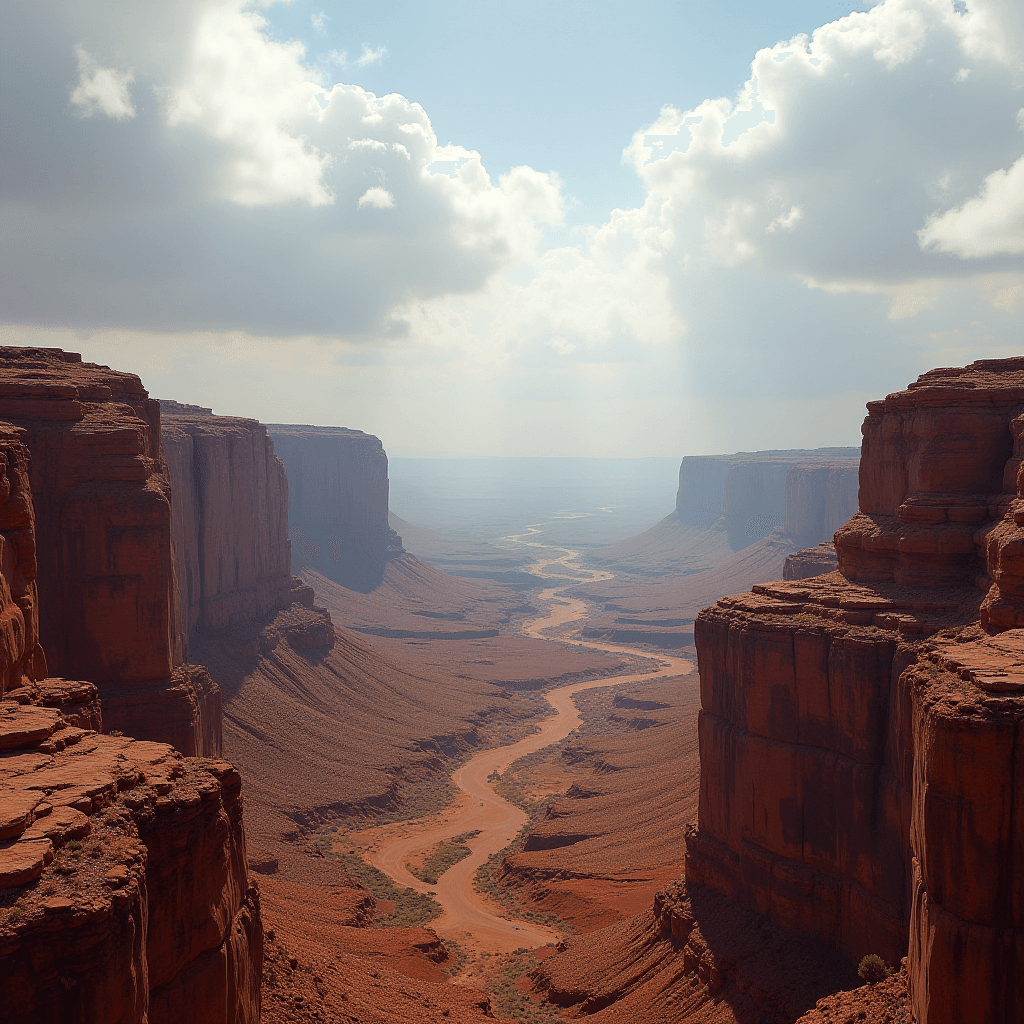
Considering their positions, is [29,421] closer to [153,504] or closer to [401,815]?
[153,504]

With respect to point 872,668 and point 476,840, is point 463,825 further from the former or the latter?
point 872,668

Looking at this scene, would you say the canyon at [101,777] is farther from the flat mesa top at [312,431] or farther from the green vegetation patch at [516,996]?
the flat mesa top at [312,431]

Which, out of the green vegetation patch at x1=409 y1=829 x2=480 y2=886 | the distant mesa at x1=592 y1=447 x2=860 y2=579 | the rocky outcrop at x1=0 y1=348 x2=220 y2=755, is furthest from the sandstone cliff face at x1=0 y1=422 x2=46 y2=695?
the distant mesa at x1=592 y1=447 x2=860 y2=579

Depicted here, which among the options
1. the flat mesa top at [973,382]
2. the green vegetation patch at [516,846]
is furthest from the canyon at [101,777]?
the flat mesa top at [973,382]

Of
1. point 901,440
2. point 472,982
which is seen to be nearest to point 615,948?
point 472,982

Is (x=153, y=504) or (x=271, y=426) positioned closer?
(x=153, y=504)

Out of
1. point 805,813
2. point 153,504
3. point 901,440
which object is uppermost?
point 901,440

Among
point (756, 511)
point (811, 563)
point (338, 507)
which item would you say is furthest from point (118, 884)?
point (756, 511)
